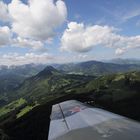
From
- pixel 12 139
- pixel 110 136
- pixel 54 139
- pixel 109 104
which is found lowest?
pixel 12 139

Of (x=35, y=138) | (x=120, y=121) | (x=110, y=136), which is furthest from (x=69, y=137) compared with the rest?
(x=35, y=138)

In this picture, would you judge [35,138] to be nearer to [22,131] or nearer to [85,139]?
[22,131]

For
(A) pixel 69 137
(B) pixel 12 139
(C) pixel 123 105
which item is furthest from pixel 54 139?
(C) pixel 123 105

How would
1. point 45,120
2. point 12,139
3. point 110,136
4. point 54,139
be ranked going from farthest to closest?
point 45,120 → point 12,139 → point 54,139 → point 110,136

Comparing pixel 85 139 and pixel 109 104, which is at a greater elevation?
pixel 85 139

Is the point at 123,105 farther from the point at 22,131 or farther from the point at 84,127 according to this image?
the point at 84,127

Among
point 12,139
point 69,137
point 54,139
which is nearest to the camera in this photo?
point 69,137

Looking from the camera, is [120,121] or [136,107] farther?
[136,107]

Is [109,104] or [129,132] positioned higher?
[129,132]

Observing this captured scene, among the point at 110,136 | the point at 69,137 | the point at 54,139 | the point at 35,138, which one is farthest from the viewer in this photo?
the point at 35,138
